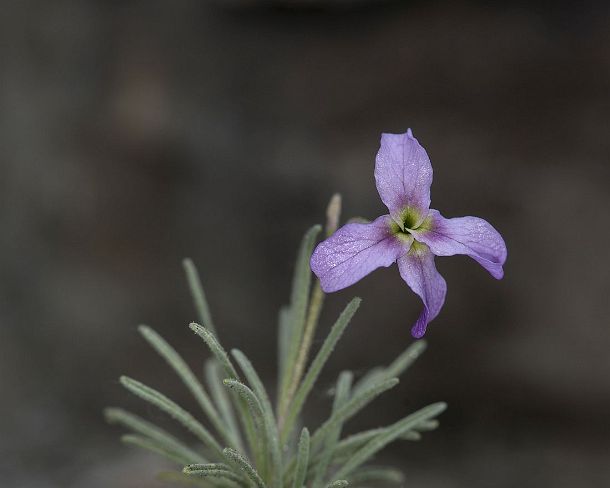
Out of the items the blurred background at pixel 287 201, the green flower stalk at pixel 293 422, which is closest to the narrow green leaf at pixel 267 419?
the green flower stalk at pixel 293 422

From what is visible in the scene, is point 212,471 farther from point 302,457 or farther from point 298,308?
point 298,308

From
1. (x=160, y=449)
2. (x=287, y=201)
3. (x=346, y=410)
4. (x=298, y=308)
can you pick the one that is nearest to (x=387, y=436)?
(x=346, y=410)

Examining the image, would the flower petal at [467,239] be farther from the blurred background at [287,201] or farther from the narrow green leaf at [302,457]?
the blurred background at [287,201]

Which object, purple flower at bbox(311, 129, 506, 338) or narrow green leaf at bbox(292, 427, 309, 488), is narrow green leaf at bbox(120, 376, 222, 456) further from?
purple flower at bbox(311, 129, 506, 338)

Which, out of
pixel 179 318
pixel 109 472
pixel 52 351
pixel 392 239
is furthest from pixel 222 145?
pixel 392 239

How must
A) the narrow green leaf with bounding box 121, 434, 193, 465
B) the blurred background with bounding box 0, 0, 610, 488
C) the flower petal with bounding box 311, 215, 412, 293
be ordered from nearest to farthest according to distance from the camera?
the flower petal with bounding box 311, 215, 412, 293 → the narrow green leaf with bounding box 121, 434, 193, 465 → the blurred background with bounding box 0, 0, 610, 488

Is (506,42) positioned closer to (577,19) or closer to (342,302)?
(577,19)

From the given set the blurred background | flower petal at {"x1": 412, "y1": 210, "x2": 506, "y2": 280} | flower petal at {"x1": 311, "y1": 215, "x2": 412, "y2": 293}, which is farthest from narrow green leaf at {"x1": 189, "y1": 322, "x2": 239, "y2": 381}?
the blurred background
